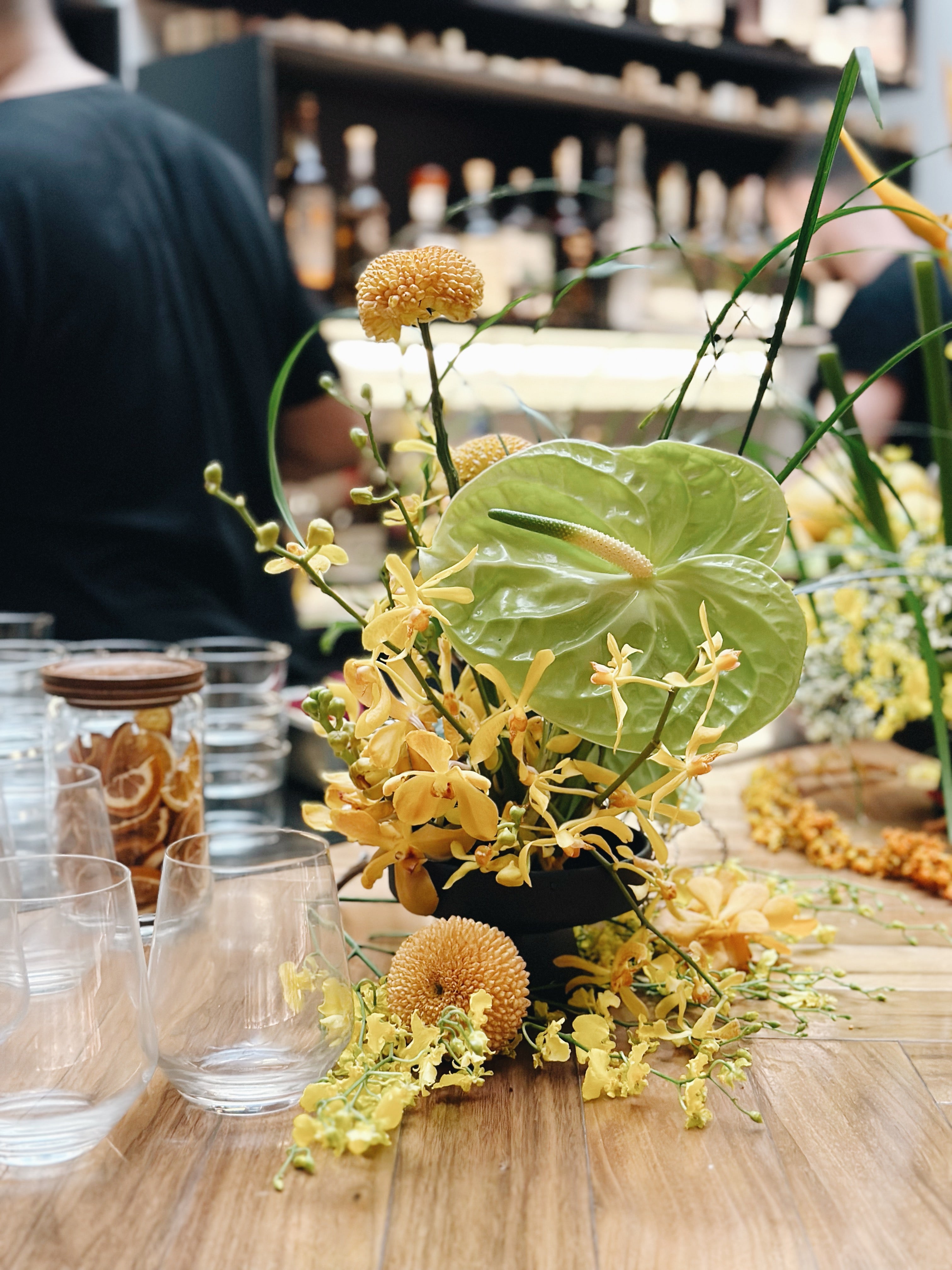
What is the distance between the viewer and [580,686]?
1.84ft

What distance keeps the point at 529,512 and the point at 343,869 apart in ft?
1.25

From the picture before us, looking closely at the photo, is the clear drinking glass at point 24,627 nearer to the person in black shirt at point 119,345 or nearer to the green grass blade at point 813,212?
the person in black shirt at point 119,345

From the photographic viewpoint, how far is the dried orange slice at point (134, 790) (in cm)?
75

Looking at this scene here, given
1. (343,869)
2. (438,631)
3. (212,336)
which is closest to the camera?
(438,631)

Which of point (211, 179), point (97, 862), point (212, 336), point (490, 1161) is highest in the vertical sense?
point (211, 179)

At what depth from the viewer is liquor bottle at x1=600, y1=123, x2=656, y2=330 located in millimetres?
2723

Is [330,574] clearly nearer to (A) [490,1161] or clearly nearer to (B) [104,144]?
(B) [104,144]

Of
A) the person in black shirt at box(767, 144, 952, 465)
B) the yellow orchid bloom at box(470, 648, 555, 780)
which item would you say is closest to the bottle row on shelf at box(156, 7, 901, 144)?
the person in black shirt at box(767, 144, 952, 465)

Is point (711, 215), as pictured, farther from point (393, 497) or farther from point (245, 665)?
point (393, 497)

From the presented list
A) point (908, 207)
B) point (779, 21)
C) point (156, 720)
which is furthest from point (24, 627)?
point (779, 21)

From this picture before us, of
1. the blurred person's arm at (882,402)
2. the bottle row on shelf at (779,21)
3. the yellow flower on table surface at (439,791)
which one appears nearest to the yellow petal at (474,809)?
the yellow flower on table surface at (439,791)

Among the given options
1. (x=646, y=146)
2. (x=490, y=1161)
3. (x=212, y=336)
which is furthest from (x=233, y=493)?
(x=646, y=146)

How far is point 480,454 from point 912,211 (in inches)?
10.7

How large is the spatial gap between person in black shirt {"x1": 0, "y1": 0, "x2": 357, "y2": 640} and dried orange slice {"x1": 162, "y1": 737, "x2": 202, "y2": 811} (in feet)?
2.42
